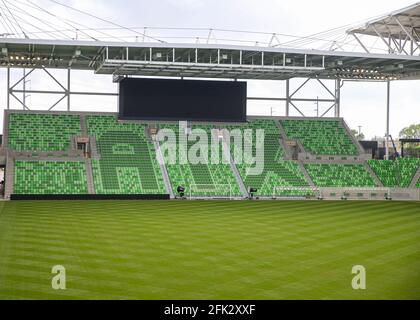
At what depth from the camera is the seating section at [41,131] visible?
184 ft

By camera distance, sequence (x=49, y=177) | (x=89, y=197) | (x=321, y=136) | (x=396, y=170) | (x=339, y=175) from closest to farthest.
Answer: (x=89, y=197) → (x=49, y=177) → (x=339, y=175) → (x=396, y=170) → (x=321, y=136)

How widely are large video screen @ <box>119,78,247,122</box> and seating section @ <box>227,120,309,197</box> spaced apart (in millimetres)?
2115

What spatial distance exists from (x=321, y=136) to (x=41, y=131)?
1110 inches

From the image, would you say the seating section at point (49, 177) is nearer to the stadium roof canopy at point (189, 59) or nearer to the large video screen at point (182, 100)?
the stadium roof canopy at point (189, 59)

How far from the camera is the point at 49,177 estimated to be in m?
51.7

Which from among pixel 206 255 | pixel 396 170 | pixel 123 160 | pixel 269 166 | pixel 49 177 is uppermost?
pixel 123 160

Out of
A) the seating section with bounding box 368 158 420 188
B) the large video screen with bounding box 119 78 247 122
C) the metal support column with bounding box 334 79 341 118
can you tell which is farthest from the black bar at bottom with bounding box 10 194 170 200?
the metal support column with bounding box 334 79 341 118

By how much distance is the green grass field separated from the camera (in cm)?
1497

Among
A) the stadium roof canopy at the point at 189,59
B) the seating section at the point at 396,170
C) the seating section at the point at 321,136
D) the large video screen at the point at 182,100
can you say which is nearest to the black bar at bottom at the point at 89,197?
the stadium roof canopy at the point at 189,59

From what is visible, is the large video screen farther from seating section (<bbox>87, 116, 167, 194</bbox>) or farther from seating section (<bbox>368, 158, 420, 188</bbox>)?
seating section (<bbox>368, 158, 420, 188</bbox>)

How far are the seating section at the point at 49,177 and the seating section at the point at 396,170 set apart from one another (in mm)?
28378

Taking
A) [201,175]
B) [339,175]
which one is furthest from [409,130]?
[201,175]

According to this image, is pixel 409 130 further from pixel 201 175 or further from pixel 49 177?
Answer: pixel 49 177
